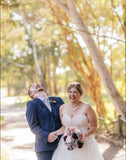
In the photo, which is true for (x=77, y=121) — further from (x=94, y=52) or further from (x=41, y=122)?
(x=94, y=52)

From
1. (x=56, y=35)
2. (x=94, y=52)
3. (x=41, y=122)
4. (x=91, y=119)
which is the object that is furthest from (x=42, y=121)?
(x=56, y=35)

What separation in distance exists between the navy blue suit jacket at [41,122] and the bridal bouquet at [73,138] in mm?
203

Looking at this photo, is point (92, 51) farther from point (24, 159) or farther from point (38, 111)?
point (38, 111)

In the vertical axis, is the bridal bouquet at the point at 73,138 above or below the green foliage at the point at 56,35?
below

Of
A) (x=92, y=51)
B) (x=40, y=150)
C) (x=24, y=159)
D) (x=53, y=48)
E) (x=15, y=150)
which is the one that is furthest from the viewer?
(x=53, y=48)

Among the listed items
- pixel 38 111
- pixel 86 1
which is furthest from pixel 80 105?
pixel 86 1

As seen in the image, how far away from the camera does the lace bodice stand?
158 inches

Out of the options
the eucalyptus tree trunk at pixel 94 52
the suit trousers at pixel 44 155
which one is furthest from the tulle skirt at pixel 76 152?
the eucalyptus tree trunk at pixel 94 52

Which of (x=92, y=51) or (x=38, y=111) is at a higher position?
(x=92, y=51)

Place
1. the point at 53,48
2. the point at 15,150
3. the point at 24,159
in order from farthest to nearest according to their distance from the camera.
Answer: the point at 53,48 → the point at 15,150 → the point at 24,159

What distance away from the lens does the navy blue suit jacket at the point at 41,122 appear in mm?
3908

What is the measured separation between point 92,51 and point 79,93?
5104 millimetres

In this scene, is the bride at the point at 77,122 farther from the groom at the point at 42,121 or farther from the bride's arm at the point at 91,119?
the groom at the point at 42,121

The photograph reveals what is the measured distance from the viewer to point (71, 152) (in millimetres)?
4270
